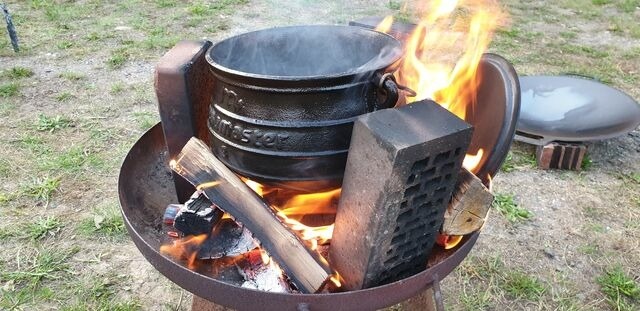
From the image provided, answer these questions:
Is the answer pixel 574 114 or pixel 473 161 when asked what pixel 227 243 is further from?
pixel 574 114

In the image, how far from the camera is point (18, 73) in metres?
4.80

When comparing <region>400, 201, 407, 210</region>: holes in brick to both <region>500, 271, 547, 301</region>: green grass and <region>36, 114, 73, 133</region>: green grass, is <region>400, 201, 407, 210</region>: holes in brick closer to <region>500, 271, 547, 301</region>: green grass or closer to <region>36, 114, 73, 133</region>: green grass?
<region>500, 271, 547, 301</region>: green grass

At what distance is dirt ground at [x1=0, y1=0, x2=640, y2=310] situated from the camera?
262 cm

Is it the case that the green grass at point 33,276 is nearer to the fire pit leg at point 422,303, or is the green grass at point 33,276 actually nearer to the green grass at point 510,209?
the fire pit leg at point 422,303

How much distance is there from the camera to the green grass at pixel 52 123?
3982mm

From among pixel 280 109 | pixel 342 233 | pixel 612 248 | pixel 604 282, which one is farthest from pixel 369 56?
pixel 612 248

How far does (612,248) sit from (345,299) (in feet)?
7.15

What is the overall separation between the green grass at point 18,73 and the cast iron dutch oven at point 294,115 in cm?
385

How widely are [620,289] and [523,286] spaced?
49 centimetres

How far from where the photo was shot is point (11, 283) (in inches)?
103

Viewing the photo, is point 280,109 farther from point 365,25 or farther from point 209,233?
point 365,25

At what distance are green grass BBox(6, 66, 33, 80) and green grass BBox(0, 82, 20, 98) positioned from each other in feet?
0.68

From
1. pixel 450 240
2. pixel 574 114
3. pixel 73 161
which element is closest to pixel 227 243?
pixel 450 240

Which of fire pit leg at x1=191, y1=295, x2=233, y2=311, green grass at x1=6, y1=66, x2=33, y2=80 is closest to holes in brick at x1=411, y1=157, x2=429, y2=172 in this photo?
fire pit leg at x1=191, y1=295, x2=233, y2=311
